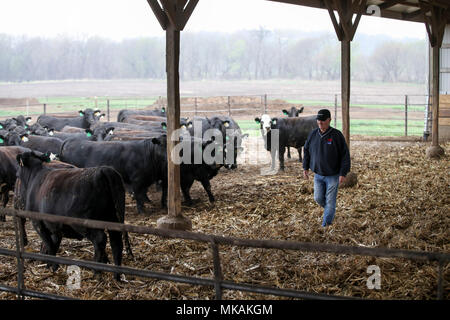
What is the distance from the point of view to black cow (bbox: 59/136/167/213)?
9656 millimetres

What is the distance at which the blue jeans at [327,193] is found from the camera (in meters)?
7.02

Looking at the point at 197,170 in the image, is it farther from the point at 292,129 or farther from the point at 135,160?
the point at 292,129

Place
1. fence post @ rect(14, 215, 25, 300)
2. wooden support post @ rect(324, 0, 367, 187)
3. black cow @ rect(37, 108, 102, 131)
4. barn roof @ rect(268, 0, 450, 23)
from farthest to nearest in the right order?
black cow @ rect(37, 108, 102, 131) < barn roof @ rect(268, 0, 450, 23) < wooden support post @ rect(324, 0, 367, 187) < fence post @ rect(14, 215, 25, 300)

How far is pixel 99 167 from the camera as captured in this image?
5.88 m

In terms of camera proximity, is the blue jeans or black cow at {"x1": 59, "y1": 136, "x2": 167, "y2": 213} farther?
black cow at {"x1": 59, "y1": 136, "x2": 167, "y2": 213}

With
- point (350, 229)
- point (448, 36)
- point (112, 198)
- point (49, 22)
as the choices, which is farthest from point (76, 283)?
point (49, 22)

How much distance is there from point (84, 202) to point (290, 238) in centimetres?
278

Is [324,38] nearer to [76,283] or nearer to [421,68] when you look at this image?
[421,68]

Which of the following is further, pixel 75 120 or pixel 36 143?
pixel 75 120

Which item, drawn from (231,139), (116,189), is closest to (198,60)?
(231,139)

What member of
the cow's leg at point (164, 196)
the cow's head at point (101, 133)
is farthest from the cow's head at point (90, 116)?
the cow's leg at point (164, 196)

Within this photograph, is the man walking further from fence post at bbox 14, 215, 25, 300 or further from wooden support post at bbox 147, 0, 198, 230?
fence post at bbox 14, 215, 25, 300

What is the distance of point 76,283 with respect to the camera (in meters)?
5.63

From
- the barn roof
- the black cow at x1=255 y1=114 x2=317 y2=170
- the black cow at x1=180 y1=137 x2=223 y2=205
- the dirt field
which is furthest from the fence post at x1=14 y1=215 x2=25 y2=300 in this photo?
the black cow at x1=255 y1=114 x2=317 y2=170
